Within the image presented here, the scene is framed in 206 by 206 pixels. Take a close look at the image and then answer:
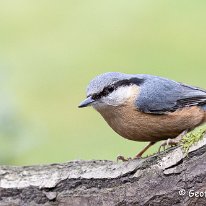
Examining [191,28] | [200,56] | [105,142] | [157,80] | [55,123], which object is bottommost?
[157,80]

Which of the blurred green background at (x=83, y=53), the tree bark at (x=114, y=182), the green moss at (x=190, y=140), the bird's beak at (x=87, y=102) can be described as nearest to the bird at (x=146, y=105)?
the bird's beak at (x=87, y=102)

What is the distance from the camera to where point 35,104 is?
10.8 metres

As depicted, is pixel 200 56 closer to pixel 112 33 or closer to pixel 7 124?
pixel 112 33

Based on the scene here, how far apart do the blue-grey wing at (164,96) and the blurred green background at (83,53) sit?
133 inches

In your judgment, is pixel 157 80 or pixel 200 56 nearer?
pixel 157 80

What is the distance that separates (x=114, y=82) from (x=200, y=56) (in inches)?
256

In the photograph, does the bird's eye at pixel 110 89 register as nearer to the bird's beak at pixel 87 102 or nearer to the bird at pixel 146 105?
the bird at pixel 146 105

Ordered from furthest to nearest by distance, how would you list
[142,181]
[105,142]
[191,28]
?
[191,28] < [105,142] < [142,181]

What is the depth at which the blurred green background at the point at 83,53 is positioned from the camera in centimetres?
981

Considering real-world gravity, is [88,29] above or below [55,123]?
above

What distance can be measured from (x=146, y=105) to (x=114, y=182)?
989 mm

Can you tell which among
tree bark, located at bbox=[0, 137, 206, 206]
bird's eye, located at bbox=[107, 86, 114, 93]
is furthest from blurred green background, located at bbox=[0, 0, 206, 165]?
tree bark, located at bbox=[0, 137, 206, 206]

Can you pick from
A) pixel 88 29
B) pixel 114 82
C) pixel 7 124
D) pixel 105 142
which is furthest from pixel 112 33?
pixel 114 82

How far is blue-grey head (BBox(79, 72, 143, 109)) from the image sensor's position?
17.3 ft
